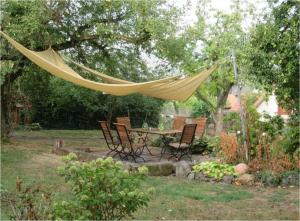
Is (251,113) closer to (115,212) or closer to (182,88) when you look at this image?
(182,88)

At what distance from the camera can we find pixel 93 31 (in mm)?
9109

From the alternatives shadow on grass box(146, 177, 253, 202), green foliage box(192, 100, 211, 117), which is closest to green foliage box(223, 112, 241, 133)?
shadow on grass box(146, 177, 253, 202)

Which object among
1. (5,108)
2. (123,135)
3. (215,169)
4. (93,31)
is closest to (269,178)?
(215,169)

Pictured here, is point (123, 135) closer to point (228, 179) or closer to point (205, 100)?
point (228, 179)

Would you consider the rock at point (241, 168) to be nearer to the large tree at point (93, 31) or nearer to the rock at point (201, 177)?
the rock at point (201, 177)

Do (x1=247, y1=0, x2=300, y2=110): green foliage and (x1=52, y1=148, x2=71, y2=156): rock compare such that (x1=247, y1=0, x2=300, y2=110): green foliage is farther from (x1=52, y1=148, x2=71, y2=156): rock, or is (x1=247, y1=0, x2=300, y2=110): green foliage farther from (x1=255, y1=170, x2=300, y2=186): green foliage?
(x1=52, y1=148, x2=71, y2=156): rock

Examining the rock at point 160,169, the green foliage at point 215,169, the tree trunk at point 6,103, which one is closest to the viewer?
the green foliage at point 215,169

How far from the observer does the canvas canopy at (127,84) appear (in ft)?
19.8

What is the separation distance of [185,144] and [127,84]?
7.59 feet

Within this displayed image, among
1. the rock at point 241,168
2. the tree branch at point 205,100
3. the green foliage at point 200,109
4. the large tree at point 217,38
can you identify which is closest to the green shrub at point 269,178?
the rock at point 241,168

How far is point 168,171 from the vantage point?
23.2 feet

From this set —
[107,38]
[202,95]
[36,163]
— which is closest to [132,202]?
[36,163]

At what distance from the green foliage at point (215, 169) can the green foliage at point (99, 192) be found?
3.75 m

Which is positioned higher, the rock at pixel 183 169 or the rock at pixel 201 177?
the rock at pixel 183 169
